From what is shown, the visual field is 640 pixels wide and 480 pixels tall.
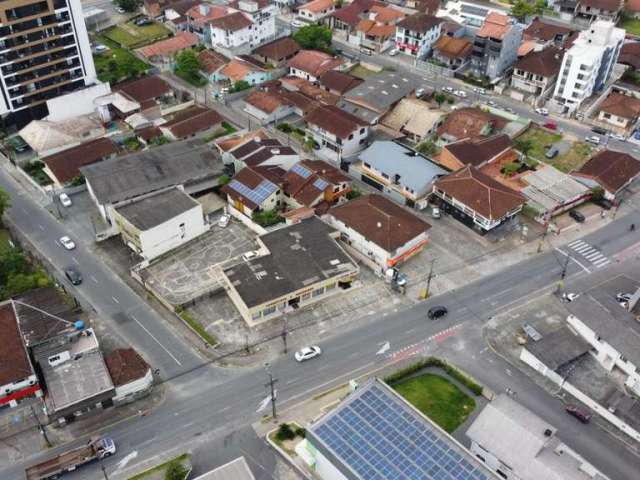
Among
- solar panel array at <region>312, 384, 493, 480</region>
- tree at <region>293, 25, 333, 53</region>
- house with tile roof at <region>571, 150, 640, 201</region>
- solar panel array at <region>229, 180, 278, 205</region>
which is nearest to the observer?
solar panel array at <region>312, 384, 493, 480</region>

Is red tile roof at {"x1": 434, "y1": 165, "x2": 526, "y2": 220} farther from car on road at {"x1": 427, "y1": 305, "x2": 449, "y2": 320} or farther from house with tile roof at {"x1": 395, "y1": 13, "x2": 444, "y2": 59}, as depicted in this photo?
house with tile roof at {"x1": 395, "y1": 13, "x2": 444, "y2": 59}

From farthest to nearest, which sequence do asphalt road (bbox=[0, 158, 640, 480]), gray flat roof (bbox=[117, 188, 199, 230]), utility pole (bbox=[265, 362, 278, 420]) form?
gray flat roof (bbox=[117, 188, 199, 230]) → utility pole (bbox=[265, 362, 278, 420]) → asphalt road (bbox=[0, 158, 640, 480])

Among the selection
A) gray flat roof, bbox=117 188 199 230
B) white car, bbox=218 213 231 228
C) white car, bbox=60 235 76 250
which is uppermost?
gray flat roof, bbox=117 188 199 230

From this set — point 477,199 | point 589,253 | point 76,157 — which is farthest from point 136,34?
point 589,253

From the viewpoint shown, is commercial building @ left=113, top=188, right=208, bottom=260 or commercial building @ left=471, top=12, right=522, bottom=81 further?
commercial building @ left=471, top=12, right=522, bottom=81

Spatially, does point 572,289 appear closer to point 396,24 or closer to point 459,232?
point 459,232

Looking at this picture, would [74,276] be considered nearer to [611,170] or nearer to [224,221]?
[224,221]

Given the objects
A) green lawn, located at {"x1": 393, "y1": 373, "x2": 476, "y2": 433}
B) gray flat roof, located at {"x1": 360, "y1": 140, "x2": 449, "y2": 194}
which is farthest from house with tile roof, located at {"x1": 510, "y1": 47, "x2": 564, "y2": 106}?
green lawn, located at {"x1": 393, "y1": 373, "x2": 476, "y2": 433}
